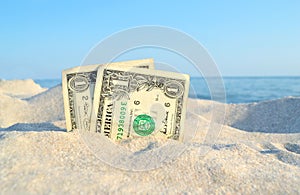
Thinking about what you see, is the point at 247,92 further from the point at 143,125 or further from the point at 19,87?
the point at 143,125

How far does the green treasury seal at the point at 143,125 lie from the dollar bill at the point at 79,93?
332 millimetres

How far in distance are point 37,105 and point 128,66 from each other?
10.4 feet

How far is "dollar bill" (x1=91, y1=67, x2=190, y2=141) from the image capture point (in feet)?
6.35

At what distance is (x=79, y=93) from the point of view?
81.1 inches

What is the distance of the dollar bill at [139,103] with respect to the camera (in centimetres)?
194

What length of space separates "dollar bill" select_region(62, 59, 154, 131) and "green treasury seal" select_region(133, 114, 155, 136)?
0.33 m

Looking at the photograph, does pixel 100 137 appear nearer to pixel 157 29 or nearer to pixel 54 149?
pixel 54 149

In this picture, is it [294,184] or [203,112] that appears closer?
[294,184]

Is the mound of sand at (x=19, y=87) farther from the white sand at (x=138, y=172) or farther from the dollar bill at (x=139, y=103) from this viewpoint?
the white sand at (x=138, y=172)

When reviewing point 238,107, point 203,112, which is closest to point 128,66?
point 203,112

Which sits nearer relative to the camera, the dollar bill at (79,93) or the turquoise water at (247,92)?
the dollar bill at (79,93)

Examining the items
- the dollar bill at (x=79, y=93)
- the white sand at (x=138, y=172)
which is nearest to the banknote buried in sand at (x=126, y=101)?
the dollar bill at (x=79, y=93)

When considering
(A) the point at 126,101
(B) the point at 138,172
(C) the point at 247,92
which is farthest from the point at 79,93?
(C) the point at 247,92

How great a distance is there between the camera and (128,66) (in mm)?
2133
